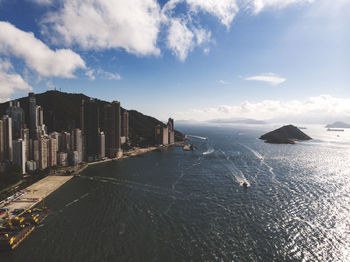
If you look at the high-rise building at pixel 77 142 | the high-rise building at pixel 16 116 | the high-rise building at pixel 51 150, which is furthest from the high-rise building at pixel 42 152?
the high-rise building at pixel 16 116

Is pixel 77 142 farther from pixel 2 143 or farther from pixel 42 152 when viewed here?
pixel 2 143

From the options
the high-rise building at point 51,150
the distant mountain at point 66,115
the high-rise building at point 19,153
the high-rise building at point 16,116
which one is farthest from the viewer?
the distant mountain at point 66,115

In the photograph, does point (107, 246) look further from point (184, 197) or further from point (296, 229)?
point (296, 229)

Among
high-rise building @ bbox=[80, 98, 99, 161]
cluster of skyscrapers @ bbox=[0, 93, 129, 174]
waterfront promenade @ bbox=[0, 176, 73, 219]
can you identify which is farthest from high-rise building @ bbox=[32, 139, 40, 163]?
high-rise building @ bbox=[80, 98, 99, 161]

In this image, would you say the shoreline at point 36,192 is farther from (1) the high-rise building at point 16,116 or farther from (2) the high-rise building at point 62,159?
(1) the high-rise building at point 16,116

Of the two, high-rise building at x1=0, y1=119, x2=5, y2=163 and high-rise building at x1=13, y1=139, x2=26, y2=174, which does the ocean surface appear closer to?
high-rise building at x1=13, y1=139, x2=26, y2=174

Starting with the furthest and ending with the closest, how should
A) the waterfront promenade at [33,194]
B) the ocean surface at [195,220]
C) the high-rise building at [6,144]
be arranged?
the high-rise building at [6,144], the waterfront promenade at [33,194], the ocean surface at [195,220]

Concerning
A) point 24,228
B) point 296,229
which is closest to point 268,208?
point 296,229

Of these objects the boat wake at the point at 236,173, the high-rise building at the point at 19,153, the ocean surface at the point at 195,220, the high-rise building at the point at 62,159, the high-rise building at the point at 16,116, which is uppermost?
the high-rise building at the point at 16,116
